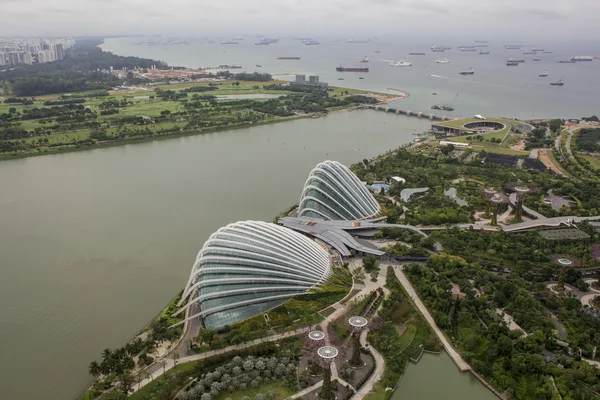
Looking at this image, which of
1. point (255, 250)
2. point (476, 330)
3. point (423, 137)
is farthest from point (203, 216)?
point (423, 137)

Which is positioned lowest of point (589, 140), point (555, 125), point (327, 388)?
point (327, 388)

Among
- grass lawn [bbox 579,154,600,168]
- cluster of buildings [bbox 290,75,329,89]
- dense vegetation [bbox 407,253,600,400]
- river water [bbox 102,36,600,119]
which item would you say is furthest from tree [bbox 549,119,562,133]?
cluster of buildings [bbox 290,75,329,89]

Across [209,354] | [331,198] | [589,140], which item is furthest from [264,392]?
[589,140]

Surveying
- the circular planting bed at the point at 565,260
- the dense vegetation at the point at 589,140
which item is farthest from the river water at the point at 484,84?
the circular planting bed at the point at 565,260

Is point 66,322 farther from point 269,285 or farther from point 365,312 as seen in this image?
point 365,312

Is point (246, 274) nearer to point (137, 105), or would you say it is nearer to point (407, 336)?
point (407, 336)

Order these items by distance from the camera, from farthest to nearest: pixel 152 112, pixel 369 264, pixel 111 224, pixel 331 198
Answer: pixel 152 112 → pixel 331 198 → pixel 111 224 → pixel 369 264

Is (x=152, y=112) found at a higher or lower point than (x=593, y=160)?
higher

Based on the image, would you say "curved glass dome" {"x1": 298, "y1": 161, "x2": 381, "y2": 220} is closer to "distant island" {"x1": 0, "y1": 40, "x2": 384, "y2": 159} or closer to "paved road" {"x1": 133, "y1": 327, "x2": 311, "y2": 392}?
"paved road" {"x1": 133, "y1": 327, "x2": 311, "y2": 392}
